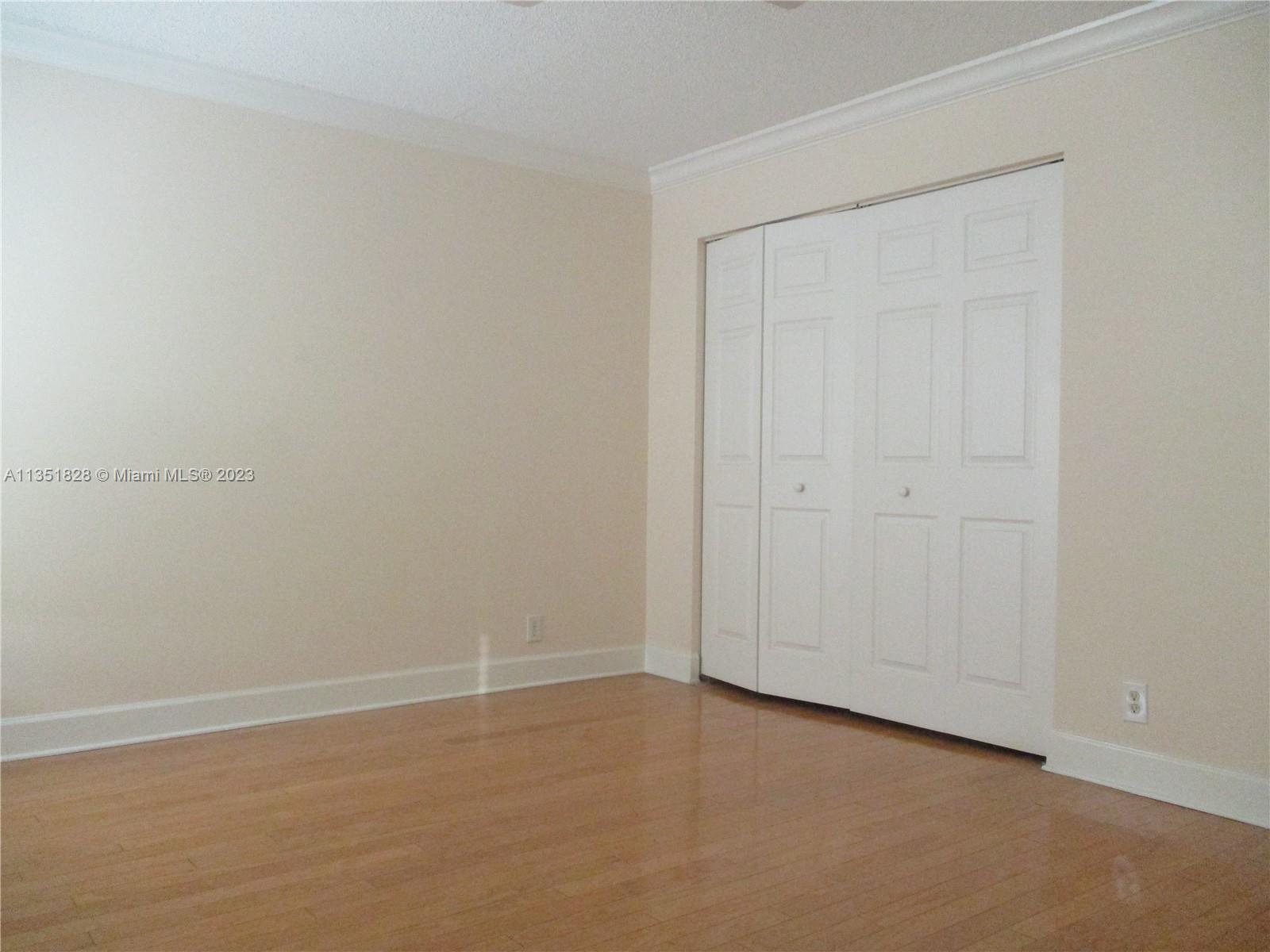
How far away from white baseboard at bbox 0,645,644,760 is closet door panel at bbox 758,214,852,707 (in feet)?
3.43

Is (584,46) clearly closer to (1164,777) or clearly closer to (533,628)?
(533,628)

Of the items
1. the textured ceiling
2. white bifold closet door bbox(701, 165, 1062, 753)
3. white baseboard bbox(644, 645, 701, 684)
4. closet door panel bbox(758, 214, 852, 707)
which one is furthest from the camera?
white baseboard bbox(644, 645, 701, 684)

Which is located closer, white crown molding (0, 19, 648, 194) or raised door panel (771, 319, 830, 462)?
white crown molding (0, 19, 648, 194)

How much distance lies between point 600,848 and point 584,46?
2.84m

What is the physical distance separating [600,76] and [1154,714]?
315 centimetres

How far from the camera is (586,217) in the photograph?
5.31 meters

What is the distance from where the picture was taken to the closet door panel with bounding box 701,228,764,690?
5012mm

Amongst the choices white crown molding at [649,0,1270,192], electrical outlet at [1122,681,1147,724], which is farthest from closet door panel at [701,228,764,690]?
electrical outlet at [1122,681,1147,724]

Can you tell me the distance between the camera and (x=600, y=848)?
292 centimetres

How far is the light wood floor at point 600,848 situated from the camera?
241 centimetres

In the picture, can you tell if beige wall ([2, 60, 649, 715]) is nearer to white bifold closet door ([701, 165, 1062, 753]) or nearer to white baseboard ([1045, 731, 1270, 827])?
white bifold closet door ([701, 165, 1062, 753])

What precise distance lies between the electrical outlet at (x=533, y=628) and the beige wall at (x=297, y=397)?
0.05m

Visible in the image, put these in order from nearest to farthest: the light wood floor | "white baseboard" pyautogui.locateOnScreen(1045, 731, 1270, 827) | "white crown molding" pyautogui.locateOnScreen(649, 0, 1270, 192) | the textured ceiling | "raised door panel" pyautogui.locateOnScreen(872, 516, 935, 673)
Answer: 1. the light wood floor
2. "white baseboard" pyautogui.locateOnScreen(1045, 731, 1270, 827)
3. "white crown molding" pyautogui.locateOnScreen(649, 0, 1270, 192)
4. the textured ceiling
5. "raised door panel" pyautogui.locateOnScreen(872, 516, 935, 673)

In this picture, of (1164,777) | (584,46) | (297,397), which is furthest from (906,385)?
(297,397)
